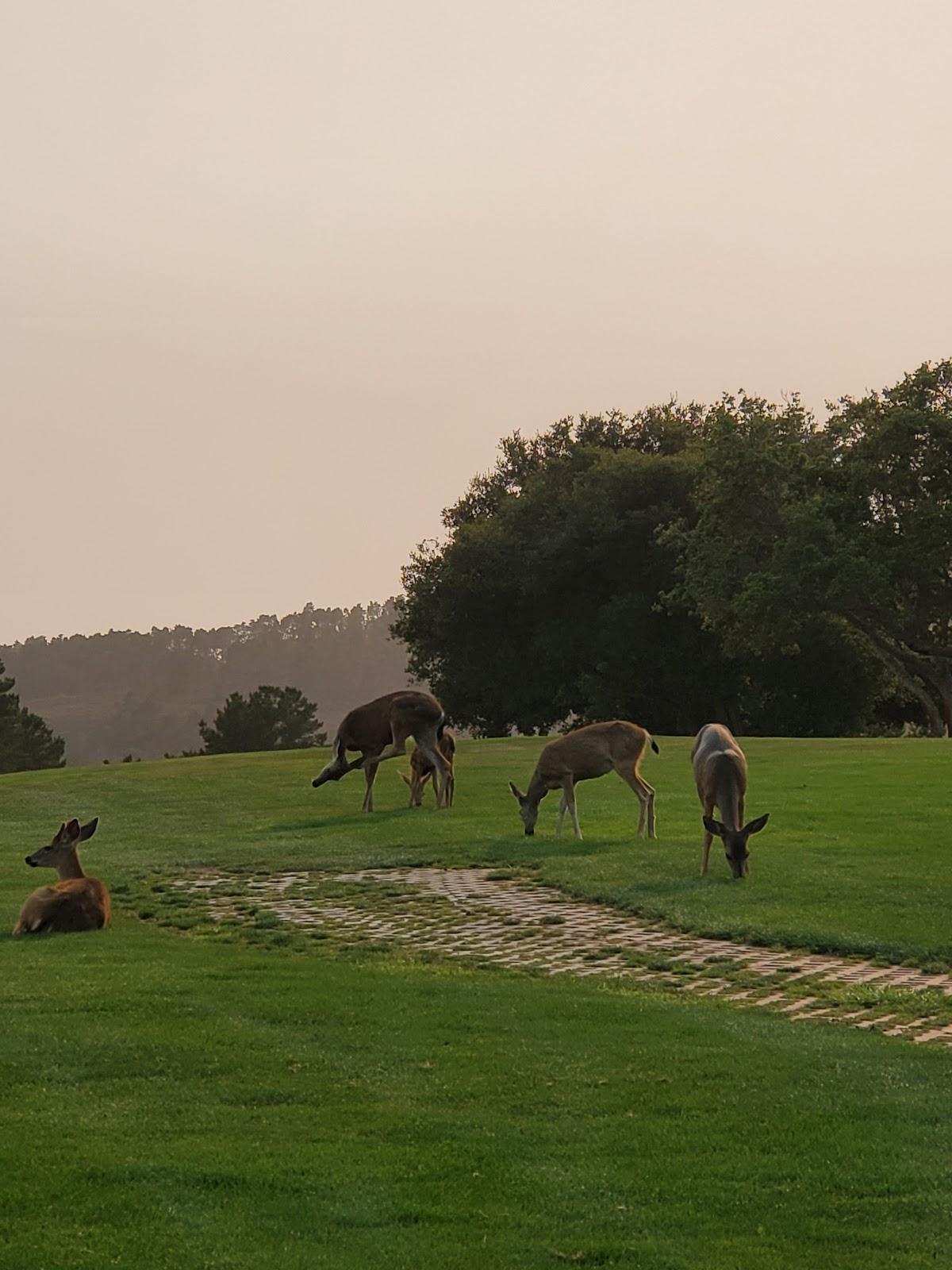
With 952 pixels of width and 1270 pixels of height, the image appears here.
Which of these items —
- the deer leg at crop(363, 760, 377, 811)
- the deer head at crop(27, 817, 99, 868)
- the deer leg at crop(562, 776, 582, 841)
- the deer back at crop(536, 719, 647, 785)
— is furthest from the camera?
the deer leg at crop(363, 760, 377, 811)

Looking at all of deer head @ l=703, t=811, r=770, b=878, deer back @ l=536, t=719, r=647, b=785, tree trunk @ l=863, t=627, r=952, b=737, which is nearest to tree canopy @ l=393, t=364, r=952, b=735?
tree trunk @ l=863, t=627, r=952, b=737

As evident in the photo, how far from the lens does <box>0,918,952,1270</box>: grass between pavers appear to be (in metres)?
7.44

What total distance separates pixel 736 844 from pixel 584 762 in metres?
5.67

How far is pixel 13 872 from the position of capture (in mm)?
24047

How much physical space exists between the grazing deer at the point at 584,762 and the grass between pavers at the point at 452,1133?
43.2 ft

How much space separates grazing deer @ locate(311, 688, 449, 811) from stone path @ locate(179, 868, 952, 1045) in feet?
25.3

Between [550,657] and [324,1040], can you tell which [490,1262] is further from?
[550,657]

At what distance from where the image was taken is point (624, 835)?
88.8ft

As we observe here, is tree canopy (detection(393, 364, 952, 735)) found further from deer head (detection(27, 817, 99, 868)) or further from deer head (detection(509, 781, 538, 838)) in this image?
deer head (detection(27, 817, 99, 868))

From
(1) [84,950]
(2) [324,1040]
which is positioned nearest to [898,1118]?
(2) [324,1040]

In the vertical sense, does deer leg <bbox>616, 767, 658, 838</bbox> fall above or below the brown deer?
above

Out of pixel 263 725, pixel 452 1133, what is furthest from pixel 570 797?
pixel 263 725

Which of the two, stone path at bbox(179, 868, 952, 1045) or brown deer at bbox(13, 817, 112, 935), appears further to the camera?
brown deer at bbox(13, 817, 112, 935)

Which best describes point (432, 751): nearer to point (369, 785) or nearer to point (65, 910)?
point (369, 785)
